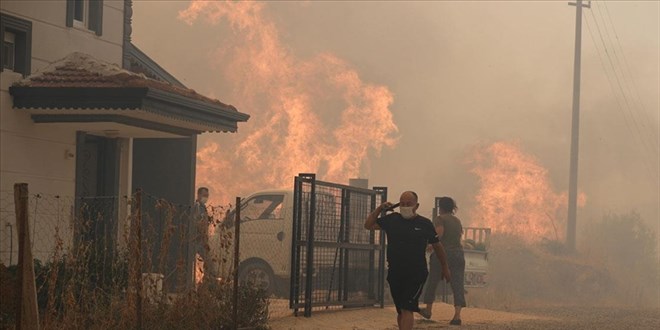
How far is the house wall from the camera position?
1925 centimetres

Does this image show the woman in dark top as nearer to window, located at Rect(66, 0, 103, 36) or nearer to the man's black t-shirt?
the man's black t-shirt

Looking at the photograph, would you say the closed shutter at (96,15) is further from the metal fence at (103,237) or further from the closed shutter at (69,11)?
the metal fence at (103,237)

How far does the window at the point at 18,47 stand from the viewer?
19.5m

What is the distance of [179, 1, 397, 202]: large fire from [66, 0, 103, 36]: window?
23573 millimetres

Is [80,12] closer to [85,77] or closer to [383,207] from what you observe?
[85,77]

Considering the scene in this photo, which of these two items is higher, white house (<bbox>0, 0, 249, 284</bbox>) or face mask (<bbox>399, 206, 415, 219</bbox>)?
white house (<bbox>0, 0, 249, 284</bbox>)

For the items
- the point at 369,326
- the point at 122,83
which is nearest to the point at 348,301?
the point at 369,326

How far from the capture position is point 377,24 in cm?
6041

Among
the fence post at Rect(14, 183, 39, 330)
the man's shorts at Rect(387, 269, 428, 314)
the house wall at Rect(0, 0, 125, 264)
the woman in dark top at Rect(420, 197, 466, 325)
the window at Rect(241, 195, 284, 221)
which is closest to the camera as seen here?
the fence post at Rect(14, 183, 39, 330)

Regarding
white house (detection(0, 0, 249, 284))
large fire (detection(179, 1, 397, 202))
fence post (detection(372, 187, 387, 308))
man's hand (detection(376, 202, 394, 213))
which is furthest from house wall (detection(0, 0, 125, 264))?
large fire (detection(179, 1, 397, 202))

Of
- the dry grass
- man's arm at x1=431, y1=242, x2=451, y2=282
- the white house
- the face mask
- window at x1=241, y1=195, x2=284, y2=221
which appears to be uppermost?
the white house

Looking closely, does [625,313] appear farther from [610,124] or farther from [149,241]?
[610,124]

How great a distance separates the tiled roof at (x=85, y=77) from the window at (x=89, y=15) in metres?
1.05

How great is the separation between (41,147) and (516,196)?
38274 mm
